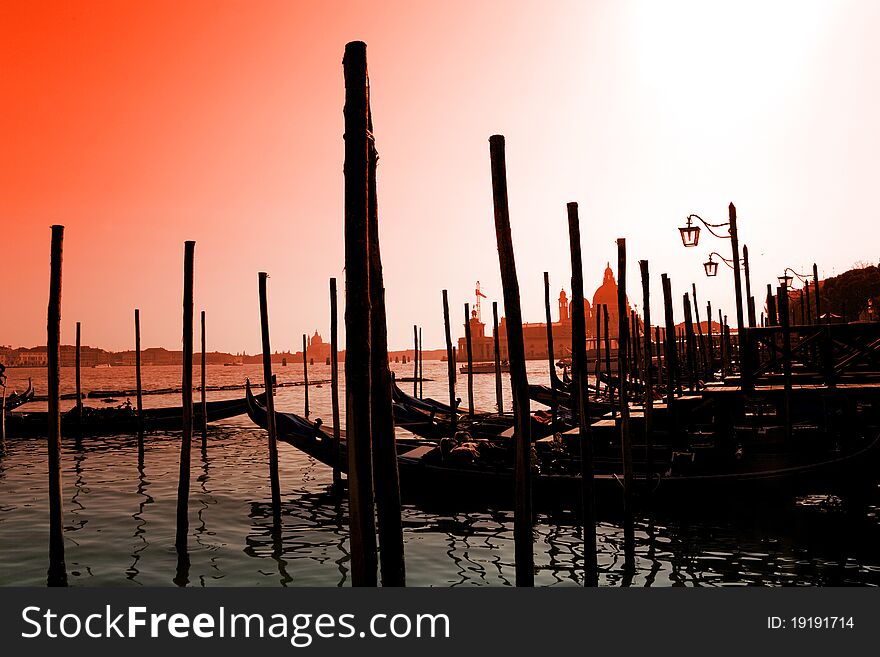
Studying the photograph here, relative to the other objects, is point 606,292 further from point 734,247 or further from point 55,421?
point 55,421

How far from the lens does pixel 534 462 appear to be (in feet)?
33.9

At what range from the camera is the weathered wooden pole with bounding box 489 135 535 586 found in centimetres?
498

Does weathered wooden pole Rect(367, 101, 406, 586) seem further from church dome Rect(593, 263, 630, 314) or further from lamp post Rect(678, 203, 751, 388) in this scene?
church dome Rect(593, 263, 630, 314)

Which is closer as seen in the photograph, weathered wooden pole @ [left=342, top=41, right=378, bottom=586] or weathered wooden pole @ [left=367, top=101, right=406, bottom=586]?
weathered wooden pole @ [left=342, top=41, right=378, bottom=586]

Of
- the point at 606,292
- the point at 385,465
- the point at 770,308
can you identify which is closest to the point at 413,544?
the point at 385,465

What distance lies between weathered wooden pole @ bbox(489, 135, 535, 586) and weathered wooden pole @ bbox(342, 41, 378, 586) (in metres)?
1.73

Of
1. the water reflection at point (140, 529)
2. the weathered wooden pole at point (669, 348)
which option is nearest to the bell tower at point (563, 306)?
the weathered wooden pole at point (669, 348)

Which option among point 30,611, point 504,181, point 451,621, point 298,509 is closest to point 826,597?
point 451,621

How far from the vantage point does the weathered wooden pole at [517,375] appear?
4984mm

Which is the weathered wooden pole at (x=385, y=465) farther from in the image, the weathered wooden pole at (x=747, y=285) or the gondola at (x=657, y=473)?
the weathered wooden pole at (x=747, y=285)

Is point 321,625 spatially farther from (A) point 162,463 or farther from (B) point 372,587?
(A) point 162,463

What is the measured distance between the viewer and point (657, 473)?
31.5 feet

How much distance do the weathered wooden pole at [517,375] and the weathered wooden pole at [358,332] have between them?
1.73 metres

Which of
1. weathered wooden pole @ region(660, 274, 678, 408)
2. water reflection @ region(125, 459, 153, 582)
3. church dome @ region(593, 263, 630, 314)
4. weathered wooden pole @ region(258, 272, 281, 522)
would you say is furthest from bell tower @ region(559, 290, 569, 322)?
weathered wooden pole @ region(258, 272, 281, 522)
